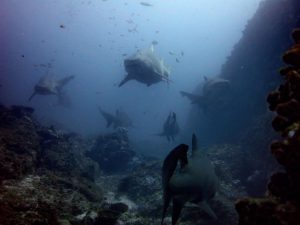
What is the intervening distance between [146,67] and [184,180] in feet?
29.4

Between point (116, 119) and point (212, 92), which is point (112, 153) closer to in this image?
point (116, 119)

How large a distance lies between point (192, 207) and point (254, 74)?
16346 mm

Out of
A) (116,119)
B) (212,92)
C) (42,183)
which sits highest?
(212,92)

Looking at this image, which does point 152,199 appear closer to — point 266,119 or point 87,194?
point 87,194

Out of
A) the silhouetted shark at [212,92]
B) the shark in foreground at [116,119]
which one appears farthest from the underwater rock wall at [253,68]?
the shark in foreground at [116,119]

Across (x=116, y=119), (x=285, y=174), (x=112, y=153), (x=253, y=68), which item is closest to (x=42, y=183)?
(x=285, y=174)

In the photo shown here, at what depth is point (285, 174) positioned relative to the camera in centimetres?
385

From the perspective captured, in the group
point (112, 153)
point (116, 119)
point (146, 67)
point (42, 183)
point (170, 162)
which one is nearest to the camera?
point (170, 162)

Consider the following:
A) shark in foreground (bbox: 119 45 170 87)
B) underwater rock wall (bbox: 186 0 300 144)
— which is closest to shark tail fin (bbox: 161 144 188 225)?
shark in foreground (bbox: 119 45 170 87)

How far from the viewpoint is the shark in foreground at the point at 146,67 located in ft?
39.3

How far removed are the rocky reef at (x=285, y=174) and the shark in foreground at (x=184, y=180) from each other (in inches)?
24.0

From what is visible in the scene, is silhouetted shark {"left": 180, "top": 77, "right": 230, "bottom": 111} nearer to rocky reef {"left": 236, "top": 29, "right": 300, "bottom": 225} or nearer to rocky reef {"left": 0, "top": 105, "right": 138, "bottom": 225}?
rocky reef {"left": 0, "top": 105, "right": 138, "bottom": 225}

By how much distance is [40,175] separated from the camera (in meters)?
9.88

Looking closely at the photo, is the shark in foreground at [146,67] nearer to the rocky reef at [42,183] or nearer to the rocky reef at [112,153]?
the rocky reef at [42,183]
